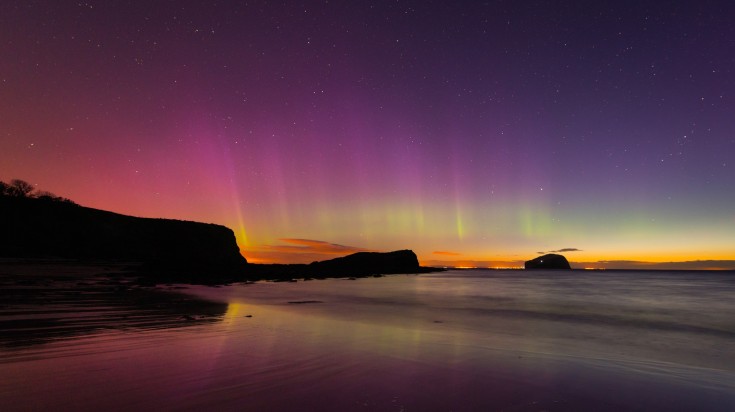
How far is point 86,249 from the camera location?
58406 millimetres

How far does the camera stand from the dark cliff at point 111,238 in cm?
5197

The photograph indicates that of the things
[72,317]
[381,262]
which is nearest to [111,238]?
[72,317]

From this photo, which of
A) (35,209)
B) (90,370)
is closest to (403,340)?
(90,370)

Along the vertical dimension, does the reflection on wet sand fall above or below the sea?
above

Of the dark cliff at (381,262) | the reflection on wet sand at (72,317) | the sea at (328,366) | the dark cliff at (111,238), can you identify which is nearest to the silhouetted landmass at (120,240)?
the dark cliff at (111,238)

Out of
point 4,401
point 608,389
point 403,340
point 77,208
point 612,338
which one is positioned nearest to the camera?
point 4,401

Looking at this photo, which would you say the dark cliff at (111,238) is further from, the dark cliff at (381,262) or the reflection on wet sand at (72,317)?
the dark cliff at (381,262)

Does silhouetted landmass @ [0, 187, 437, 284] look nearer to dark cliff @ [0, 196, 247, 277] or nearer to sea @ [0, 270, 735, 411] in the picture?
dark cliff @ [0, 196, 247, 277]

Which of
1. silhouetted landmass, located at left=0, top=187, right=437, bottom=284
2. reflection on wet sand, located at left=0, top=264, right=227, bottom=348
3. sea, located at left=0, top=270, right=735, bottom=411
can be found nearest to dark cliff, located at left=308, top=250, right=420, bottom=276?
silhouetted landmass, located at left=0, top=187, right=437, bottom=284

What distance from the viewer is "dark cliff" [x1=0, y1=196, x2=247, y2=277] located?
52.0m

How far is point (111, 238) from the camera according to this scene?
6400 centimetres

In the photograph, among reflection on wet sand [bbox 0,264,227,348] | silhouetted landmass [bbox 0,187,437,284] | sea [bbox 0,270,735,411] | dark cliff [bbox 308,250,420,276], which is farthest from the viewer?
dark cliff [bbox 308,250,420,276]

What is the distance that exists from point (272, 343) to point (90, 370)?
3.53 m

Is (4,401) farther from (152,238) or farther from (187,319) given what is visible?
(152,238)
